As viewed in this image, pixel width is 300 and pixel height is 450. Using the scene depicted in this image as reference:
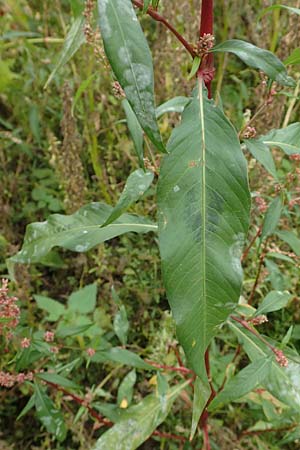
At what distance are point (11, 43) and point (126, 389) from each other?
1633mm

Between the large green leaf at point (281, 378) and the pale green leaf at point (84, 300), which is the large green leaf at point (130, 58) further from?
the pale green leaf at point (84, 300)

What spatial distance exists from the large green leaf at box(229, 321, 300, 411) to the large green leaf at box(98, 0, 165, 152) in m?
0.67

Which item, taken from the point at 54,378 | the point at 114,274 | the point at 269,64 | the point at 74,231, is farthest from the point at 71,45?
the point at 114,274

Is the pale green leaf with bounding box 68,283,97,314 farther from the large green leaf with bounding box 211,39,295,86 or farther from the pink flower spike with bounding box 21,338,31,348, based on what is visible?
the large green leaf with bounding box 211,39,295,86

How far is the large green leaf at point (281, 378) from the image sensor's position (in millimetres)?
1080

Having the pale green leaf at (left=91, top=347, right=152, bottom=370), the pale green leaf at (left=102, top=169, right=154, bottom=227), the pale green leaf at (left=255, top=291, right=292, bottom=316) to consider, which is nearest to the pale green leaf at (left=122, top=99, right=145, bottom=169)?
the pale green leaf at (left=102, top=169, right=154, bottom=227)

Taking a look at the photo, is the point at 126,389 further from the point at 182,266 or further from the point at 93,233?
the point at 182,266

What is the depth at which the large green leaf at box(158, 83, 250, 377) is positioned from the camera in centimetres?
71

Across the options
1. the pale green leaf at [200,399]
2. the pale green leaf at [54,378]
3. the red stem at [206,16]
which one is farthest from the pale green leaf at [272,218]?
the pale green leaf at [54,378]

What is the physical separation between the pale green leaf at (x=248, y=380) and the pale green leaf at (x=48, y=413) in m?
0.44

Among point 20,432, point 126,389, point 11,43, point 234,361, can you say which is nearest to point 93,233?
point 126,389

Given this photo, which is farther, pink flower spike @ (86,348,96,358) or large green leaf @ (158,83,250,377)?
pink flower spike @ (86,348,96,358)

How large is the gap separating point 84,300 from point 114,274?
27cm

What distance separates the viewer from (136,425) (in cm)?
130
